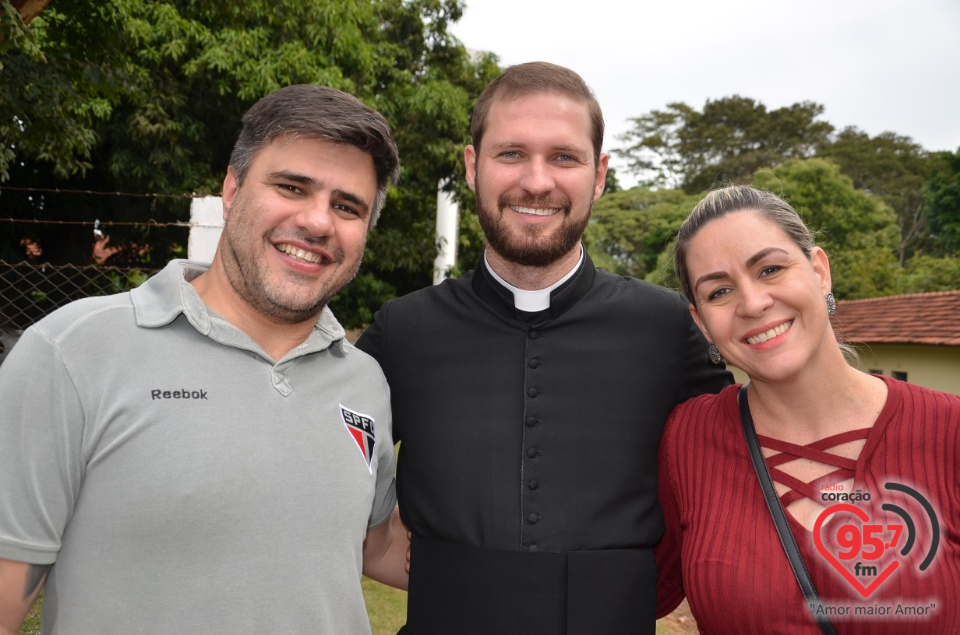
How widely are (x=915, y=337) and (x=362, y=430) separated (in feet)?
56.0

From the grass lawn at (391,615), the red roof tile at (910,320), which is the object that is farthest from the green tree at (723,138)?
the grass lawn at (391,615)

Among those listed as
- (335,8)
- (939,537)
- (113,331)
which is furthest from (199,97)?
(939,537)

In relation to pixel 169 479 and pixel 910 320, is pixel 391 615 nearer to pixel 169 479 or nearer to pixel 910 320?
pixel 169 479

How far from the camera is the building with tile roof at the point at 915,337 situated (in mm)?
15734

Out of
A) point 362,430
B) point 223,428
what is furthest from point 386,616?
point 223,428

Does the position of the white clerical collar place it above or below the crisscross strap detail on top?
above

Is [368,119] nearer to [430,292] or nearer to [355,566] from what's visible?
[430,292]

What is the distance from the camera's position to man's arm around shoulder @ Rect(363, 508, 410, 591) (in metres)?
3.04

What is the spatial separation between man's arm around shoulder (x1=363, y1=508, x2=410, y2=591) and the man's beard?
114cm

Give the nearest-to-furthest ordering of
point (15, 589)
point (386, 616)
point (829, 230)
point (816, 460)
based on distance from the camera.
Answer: point (15, 589), point (816, 460), point (386, 616), point (829, 230)

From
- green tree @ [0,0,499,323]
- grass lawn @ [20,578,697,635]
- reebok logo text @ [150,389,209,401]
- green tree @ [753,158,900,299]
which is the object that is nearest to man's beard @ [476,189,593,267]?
reebok logo text @ [150,389,209,401]

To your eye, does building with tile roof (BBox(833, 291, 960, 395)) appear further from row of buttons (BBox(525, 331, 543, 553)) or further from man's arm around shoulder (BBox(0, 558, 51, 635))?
man's arm around shoulder (BBox(0, 558, 51, 635))

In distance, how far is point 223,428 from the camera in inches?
85.9

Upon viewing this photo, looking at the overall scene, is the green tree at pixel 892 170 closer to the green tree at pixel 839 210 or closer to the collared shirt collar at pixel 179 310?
the green tree at pixel 839 210
